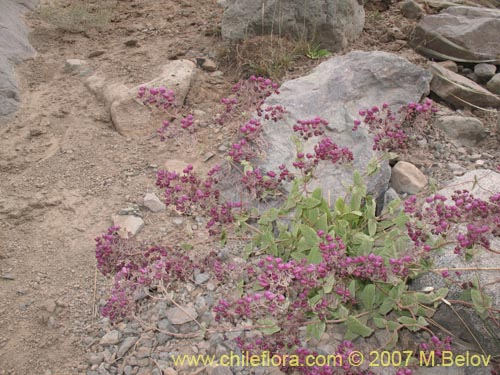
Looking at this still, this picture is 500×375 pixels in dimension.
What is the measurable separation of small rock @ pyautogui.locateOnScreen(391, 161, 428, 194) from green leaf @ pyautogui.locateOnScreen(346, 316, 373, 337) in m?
1.55

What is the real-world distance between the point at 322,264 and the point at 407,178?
1.79m

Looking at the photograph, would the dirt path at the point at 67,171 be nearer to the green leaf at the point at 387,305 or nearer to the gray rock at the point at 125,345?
the gray rock at the point at 125,345

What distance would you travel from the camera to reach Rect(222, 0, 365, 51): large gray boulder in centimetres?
581

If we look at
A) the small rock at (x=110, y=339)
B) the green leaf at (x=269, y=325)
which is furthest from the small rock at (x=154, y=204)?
the green leaf at (x=269, y=325)

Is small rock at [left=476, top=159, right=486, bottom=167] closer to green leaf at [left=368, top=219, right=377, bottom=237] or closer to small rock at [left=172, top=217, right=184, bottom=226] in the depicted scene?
green leaf at [left=368, top=219, right=377, bottom=237]

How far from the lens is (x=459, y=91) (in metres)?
5.05

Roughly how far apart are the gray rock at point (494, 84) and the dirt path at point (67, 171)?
2.73 metres

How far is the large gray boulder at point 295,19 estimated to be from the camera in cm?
581

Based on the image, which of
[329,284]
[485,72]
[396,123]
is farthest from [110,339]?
A: [485,72]

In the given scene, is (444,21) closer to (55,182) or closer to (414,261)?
(414,261)

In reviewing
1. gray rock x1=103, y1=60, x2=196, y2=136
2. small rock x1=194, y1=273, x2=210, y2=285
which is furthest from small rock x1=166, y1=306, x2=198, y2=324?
gray rock x1=103, y1=60, x2=196, y2=136

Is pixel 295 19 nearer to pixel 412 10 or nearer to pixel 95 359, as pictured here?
pixel 412 10

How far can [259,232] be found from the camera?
3.43m

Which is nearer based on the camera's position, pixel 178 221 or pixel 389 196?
pixel 389 196
